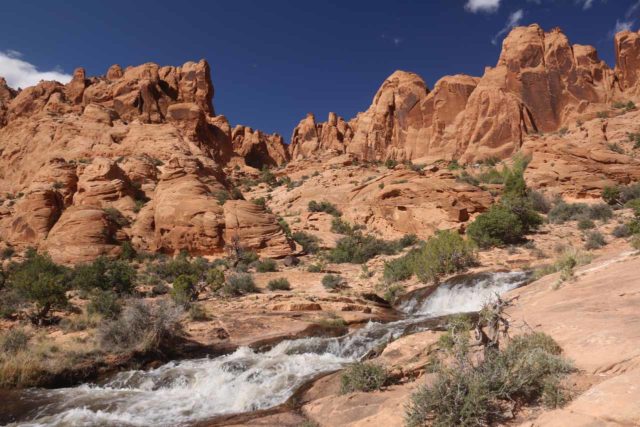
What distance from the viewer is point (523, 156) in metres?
44.3

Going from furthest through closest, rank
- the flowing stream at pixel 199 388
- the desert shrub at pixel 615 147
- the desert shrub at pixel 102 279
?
the desert shrub at pixel 615 147, the desert shrub at pixel 102 279, the flowing stream at pixel 199 388

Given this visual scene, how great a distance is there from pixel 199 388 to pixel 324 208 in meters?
31.3

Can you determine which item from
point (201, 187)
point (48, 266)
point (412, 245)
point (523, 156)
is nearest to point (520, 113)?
point (523, 156)

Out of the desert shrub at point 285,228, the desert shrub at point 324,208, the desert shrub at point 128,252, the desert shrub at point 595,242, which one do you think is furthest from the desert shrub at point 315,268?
the desert shrub at point 595,242

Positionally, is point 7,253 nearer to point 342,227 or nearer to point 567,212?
point 342,227

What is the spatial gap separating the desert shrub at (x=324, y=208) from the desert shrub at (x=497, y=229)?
1549 centimetres

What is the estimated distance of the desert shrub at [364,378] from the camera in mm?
7059

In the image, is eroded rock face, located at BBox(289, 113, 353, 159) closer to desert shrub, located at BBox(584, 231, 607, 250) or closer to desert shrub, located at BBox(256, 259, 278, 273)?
desert shrub, located at BBox(256, 259, 278, 273)

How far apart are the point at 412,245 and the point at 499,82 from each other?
1463 inches

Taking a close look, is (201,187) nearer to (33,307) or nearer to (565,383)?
(33,307)

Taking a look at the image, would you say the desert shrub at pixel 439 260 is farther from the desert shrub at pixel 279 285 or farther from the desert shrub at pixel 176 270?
the desert shrub at pixel 176 270

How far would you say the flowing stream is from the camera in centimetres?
829

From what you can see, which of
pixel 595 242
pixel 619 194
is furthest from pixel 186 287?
pixel 619 194

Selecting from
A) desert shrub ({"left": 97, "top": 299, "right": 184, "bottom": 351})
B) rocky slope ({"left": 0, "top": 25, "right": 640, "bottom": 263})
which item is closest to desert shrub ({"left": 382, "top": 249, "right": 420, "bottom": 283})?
rocky slope ({"left": 0, "top": 25, "right": 640, "bottom": 263})
